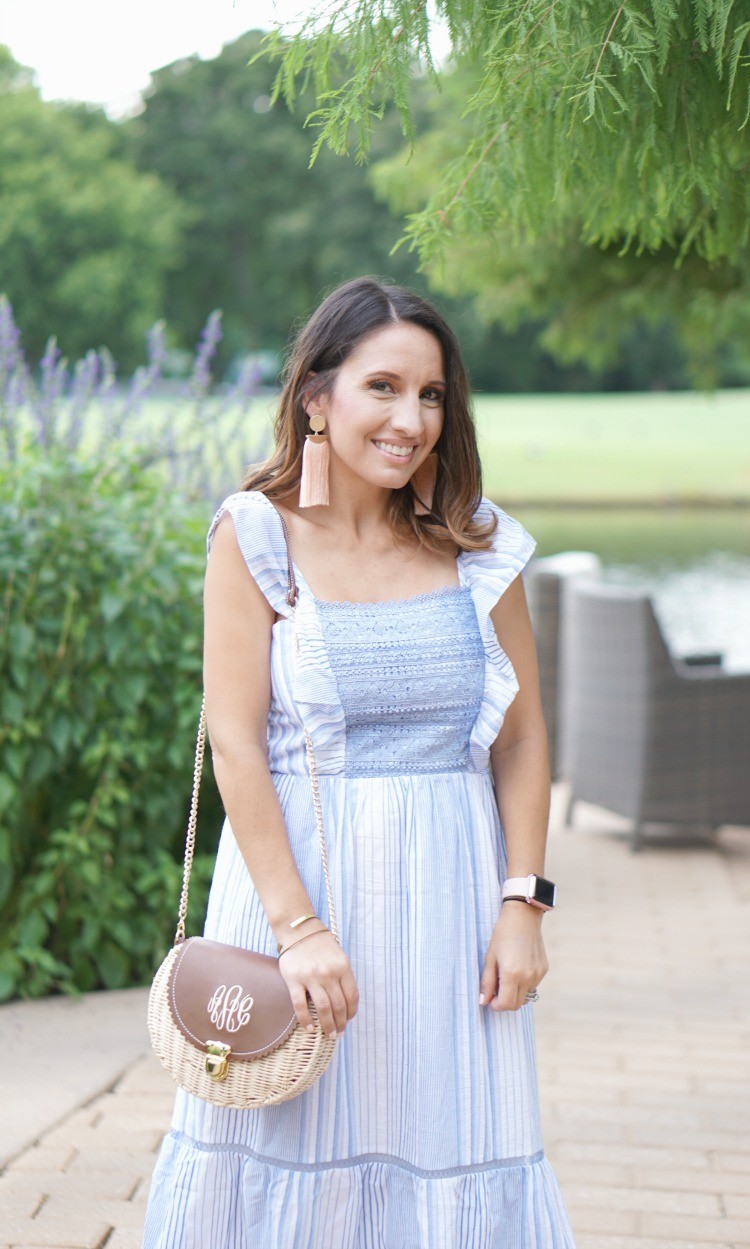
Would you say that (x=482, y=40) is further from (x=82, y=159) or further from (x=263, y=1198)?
(x=82, y=159)

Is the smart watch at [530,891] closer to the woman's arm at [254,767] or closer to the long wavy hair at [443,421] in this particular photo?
the woman's arm at [254,767]

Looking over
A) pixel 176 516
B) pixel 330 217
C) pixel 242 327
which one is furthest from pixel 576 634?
pixel 242 327

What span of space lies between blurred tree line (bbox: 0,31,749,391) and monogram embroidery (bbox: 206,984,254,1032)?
43119mm

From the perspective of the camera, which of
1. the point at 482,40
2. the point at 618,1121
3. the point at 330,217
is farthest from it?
the point at 330,217

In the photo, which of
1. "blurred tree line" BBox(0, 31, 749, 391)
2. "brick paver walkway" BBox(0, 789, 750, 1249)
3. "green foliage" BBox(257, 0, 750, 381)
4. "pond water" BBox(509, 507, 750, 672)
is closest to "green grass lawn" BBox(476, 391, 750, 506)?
"pond water" BBox(509, 507, 750, 672)

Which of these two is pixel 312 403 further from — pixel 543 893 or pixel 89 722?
pixel 89 722

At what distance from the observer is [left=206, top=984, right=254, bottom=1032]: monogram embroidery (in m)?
1.99

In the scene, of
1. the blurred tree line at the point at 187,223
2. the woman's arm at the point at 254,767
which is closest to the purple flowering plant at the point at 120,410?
the woman's arm at the point at 254,767

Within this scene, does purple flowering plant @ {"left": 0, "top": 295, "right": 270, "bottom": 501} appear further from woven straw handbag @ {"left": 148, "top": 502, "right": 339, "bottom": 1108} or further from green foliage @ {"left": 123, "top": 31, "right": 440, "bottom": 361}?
green foliage @ {"left": 123, "top": 31, "right": 440, "bottom": 361}

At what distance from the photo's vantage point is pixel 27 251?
48.5 m

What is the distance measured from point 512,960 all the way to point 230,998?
1.34 feet

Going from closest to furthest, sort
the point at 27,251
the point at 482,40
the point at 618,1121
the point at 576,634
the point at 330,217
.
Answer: the point at 482,40 < the point at 618,1121 < the point at 576,634 < the point at 27,251 < the point at 330,217

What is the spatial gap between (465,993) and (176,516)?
8.97 ft

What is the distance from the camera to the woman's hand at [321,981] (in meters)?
1.98
